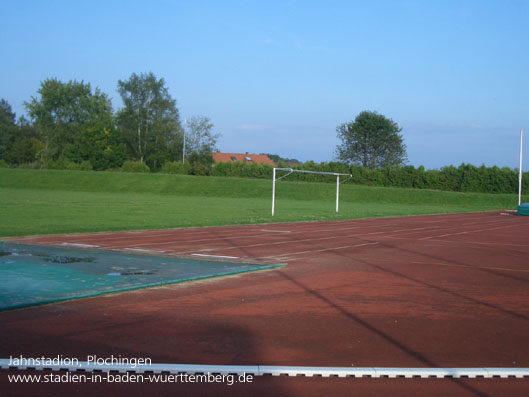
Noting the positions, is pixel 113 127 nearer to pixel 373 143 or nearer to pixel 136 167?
pixel 136 167

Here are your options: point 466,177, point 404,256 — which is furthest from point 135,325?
point 466,177

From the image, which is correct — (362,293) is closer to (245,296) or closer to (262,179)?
(245,296)

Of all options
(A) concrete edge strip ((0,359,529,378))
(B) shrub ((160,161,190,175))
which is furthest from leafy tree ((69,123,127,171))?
(A) concrete edge strip ((0,359,529,378))

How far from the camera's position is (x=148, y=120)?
85.9 meters

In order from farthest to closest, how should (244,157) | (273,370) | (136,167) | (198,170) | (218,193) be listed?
(244,157) < (136,167) < (198,170) < (218,193) < (273,370)

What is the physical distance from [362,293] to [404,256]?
5.65 metres

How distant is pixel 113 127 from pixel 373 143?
41251 millimetres

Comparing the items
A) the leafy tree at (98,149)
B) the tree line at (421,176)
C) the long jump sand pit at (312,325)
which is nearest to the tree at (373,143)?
the tree line at (421,176)

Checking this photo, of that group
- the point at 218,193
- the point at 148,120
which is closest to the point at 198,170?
the point at 218,193

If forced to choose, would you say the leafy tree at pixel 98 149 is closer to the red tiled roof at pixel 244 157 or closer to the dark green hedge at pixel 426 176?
the dark green hedge at pixel 426 176

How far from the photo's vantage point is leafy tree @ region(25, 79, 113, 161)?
293ft

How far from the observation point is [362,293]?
9016 millimetres

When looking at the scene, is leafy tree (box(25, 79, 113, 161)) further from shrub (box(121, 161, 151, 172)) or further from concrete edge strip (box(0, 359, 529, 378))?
concrete edge strip (box(0, 359, 529, 378))

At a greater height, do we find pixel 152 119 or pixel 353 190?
pixel 152 119
